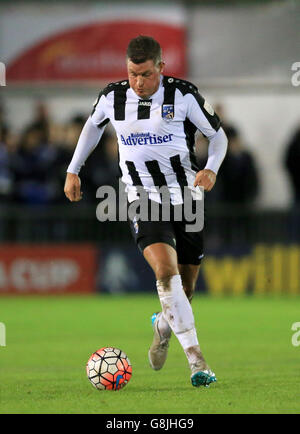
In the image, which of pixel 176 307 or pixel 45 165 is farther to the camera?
pixel 45 165

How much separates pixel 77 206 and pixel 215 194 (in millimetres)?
2360

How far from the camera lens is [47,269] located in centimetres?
1755

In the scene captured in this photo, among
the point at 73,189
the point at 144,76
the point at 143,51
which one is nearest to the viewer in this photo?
A: the point at 143,51

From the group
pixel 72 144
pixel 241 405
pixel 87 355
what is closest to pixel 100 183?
pixel 72 144

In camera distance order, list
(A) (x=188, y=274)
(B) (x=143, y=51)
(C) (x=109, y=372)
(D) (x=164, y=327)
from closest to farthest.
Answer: (C) (x=109, y=372) → (B) (x=143, y=51) → (D) (x=164, y=327) → (A) (x=188, y=274)

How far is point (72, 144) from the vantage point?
17031mm

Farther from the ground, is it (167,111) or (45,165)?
(45,165)

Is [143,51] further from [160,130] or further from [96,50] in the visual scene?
[96,50]

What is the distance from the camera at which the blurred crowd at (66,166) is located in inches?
668

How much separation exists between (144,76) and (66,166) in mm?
9428

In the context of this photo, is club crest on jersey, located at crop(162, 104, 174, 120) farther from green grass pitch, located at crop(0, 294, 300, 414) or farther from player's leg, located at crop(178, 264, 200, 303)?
green grass pitch, located at crop(0, 294, 300, 414)

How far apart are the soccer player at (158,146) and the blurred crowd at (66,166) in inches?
343

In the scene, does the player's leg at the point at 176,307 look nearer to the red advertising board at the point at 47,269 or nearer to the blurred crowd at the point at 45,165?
the blurred crowd at the point at 45,165

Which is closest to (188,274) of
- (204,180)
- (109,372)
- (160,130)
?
(204,180)
